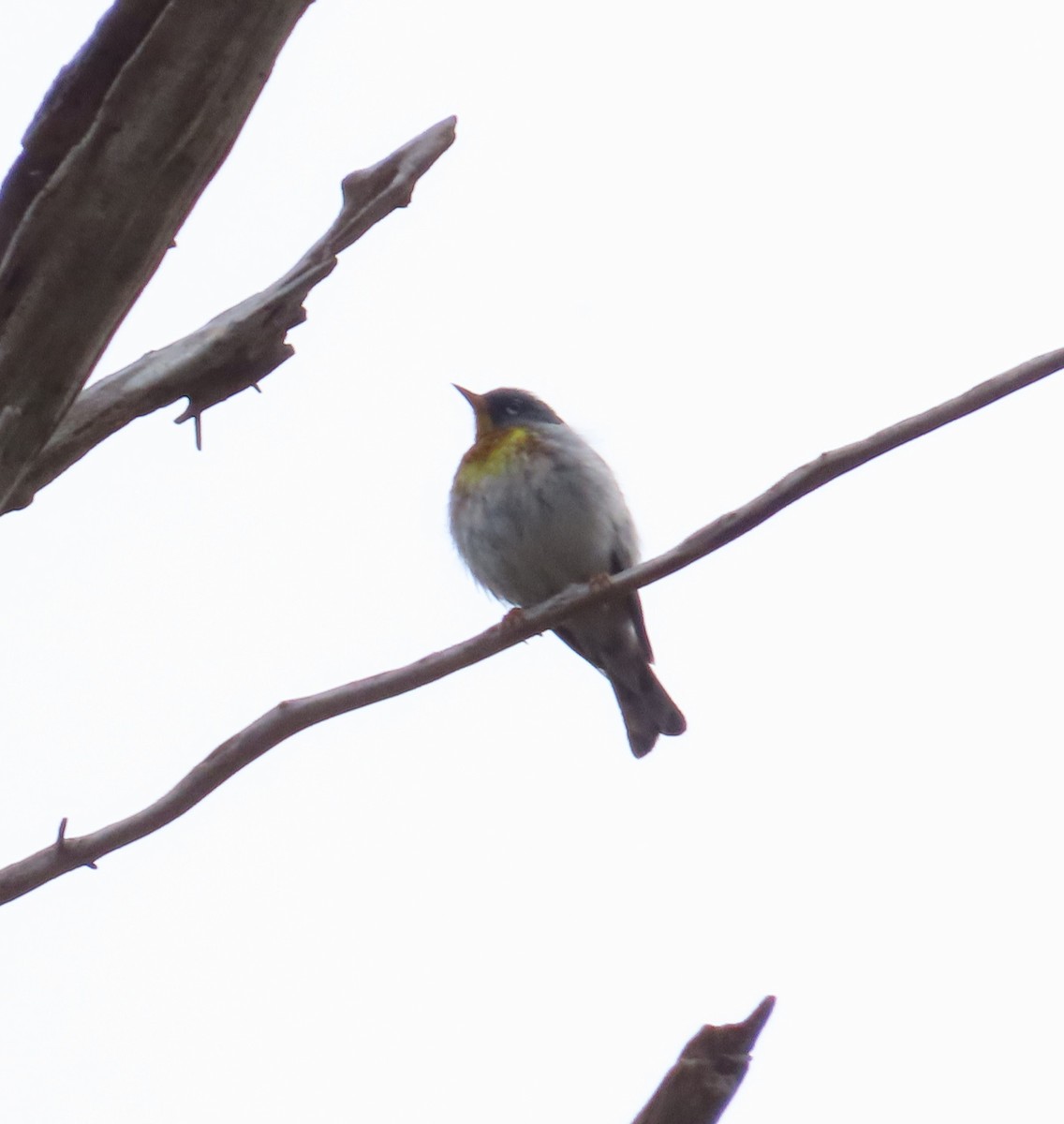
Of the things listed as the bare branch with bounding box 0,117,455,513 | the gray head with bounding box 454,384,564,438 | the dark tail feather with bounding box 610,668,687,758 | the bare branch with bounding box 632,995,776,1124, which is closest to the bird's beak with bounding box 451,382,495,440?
the gray head with bounding box 454,384,564,438

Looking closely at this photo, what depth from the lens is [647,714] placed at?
6984 mm

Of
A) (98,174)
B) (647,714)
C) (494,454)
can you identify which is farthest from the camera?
(647,714)

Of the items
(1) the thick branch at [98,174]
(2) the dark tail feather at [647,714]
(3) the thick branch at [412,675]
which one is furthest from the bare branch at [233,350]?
(2) the dark tail feather at [647,714]

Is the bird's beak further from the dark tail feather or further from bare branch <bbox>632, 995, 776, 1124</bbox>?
bare branch <bbox>632, 995, 776, 1124</bbox>

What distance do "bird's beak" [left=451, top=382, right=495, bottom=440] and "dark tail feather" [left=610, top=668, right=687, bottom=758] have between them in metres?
1.26

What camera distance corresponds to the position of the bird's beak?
23.5 ft

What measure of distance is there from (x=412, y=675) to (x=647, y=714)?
12.2ft

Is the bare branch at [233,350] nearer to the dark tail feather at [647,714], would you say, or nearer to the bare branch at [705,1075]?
the bare branch at [705,1075]

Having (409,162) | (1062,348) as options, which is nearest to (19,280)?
(409,162)

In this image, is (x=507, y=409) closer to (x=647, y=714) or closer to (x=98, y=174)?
(x=647, y=714)

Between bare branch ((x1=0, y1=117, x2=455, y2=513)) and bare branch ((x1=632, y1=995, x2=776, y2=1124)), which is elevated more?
bare branch ((x1=0, y1=117, x2=455, y2=513))

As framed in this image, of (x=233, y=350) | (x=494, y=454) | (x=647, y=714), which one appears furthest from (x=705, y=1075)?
(x=647, y=714)

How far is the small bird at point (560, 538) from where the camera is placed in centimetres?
641

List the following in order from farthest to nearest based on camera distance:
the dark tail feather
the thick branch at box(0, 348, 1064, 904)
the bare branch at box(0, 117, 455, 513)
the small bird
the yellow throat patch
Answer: the dark tail feather, the yellow throat patch, the small bird, the bare branch at box(0, 117, 455, 513), the thick branch at box(0, 348, 1064, 904)
